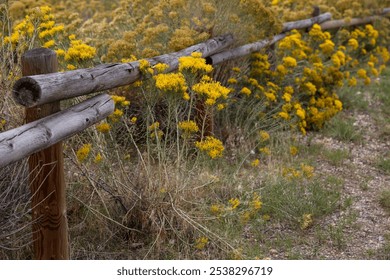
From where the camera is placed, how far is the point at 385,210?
5945mm

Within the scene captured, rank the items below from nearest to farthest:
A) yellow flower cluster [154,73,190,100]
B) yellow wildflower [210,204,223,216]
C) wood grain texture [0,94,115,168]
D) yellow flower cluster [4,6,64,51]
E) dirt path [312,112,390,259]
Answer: wood grain texture [0,94,115,168] < yellow flower cluster [154,73,190,100] < yellow wildflower [210,204,223,216] < dirt path [312,112,390,259] < yellow flower cluster [4,6,64,51]

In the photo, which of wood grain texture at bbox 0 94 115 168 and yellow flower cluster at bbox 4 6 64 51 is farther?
yellow flower cluster at bbox 4 6 64 51

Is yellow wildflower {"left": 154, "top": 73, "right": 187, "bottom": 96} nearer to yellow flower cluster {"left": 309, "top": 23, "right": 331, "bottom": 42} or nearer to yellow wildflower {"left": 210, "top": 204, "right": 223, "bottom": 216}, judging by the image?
yellow wildflower {"left": 210, "top": 204, "right": 223, "bottom": 216}

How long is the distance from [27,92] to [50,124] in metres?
0.23

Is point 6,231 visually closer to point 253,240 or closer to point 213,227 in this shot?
point 213,227

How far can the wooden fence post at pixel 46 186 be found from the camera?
156 inches

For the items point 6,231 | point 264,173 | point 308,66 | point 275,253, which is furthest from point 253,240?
point 308,66

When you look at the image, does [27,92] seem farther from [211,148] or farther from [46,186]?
[211,148]

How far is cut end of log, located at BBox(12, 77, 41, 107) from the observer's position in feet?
12.0

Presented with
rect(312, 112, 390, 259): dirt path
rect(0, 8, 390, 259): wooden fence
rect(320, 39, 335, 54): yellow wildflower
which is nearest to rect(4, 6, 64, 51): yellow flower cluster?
rect(0, 8, 390, 259): wooden fence

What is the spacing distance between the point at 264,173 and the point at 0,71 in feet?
9.29

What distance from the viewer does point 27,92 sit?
12.1ft

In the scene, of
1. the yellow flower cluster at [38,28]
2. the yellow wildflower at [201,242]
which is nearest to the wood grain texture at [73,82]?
the yellow flower cluster at [38,28]

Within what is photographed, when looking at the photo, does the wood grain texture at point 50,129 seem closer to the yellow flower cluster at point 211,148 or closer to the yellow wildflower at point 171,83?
the yellow wildflower at point 171,83
